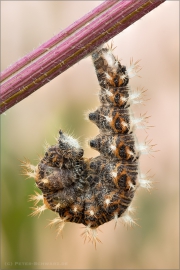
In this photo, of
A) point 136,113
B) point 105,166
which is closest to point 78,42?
point 105,166

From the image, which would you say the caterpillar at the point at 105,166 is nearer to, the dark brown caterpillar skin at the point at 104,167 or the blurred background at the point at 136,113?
the dark brown caterpillar skin at the point at 104,167

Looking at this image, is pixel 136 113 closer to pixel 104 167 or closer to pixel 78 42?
pixel 104 167

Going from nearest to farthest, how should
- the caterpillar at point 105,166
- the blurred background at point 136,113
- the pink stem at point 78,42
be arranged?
the pink stem at point 78,42, the caterpillar at point 105,166, the blurred background at point 136,113

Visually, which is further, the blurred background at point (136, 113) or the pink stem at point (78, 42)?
the blurred background at point (136, 113)

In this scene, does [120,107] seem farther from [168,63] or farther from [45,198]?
[168,63]

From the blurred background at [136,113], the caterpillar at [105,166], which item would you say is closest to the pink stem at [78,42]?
the caterpillar at [105,166]

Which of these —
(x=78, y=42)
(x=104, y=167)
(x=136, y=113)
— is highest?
(x=136, y=113)

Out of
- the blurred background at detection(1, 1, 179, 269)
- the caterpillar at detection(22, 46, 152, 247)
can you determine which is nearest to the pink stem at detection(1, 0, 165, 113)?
the caterpillar at detection(22, 46, 152, 247)
